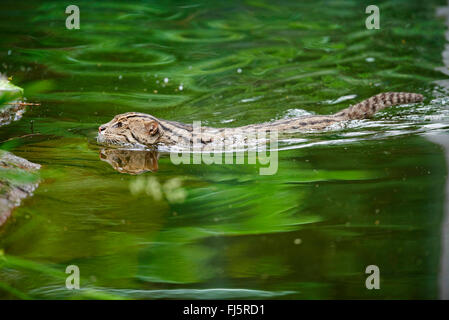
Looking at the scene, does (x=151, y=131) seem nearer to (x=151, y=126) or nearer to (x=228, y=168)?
(x=151, y=126)

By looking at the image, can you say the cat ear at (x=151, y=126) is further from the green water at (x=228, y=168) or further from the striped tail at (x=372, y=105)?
the striped tail at (x=372, y=105)

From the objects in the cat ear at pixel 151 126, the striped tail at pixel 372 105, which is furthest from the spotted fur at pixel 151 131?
the striped tail at pixel 372 105

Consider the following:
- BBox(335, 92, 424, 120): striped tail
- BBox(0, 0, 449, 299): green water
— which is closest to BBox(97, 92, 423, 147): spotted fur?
BBox(0, 0, 449, 299): green water

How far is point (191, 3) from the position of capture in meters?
15.0

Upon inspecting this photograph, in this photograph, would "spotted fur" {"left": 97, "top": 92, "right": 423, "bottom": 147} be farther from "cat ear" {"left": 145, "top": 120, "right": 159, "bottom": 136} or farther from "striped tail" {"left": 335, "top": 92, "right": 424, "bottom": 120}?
"striped tail" {"left": 335, "top": 92, "right": 424, "bottom": 120}

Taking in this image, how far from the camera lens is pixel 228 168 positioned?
6945mm

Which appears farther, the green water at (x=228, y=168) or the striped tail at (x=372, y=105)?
the striped tail at (x=372, y=105)

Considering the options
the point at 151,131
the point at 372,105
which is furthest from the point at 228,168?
the point at 372,105

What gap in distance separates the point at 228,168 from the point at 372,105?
2.81 m

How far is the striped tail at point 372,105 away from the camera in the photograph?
8.65 m

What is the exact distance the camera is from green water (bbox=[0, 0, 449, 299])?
457cm

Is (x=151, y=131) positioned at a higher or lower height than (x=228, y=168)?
higher

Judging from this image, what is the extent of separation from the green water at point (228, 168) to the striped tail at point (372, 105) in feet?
0.52

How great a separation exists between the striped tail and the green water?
159mm
